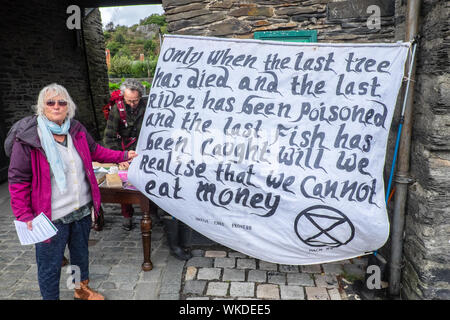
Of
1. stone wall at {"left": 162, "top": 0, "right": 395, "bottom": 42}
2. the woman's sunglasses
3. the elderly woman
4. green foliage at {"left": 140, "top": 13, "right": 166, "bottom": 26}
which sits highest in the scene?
green foliage at {"left": 140, "top": 13, "right": 166, "bottom": 26}

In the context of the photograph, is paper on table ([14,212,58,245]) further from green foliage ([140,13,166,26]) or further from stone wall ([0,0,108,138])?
green foliage ([140,13,166,26])

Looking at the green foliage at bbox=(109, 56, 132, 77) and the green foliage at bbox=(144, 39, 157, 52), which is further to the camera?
the green foliage at bbox=(144, 39, 157, 52)

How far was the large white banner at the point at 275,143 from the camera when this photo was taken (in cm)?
263

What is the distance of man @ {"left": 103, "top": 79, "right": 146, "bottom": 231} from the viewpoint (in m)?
3.97

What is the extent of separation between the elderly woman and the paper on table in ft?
0.12

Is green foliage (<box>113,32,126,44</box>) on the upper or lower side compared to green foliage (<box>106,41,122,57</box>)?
upper

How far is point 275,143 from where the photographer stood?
2771mm

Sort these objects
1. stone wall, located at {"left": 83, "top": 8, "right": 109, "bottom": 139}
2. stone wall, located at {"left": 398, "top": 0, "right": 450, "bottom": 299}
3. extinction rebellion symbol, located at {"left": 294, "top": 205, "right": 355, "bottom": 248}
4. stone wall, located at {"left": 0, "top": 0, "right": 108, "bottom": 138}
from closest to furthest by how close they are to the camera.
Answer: stone wall, located at {"left": 398, "top": 0, "right": 450, "bottom": 299}, extinction rebellion symbol, located at {"left": 294, "top": 205, "right": 355, "bottom": 248}, stone wall, located at {"left": 0, "top": 0, "right": 108, "bottom": 138}, stone wall, located at {"left": 83, "top": 8, "right": 109, "bottom": 139}

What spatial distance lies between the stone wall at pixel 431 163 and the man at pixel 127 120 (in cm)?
312

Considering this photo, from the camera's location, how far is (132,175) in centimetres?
300

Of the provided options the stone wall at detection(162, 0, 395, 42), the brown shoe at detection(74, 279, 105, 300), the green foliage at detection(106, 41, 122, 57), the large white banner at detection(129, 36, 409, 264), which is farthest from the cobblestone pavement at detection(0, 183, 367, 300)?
the green foliage at detection(106, 41, 122, 57)

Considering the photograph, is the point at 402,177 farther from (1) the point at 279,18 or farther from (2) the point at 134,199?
(2) the point at 134,199

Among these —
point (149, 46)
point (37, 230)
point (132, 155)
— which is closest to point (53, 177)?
point (37, 230)
